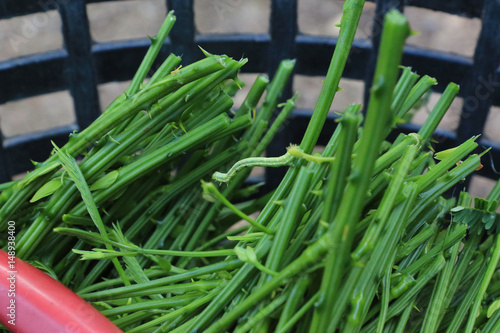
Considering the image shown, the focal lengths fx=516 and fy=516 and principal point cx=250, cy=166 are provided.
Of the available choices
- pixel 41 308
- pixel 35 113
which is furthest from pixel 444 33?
pixel 41 308

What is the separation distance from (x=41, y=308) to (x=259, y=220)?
0.49 feet

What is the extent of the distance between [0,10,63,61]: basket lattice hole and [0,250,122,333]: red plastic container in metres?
0.29

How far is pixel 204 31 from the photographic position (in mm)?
783

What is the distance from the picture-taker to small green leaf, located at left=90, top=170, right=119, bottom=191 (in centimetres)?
38

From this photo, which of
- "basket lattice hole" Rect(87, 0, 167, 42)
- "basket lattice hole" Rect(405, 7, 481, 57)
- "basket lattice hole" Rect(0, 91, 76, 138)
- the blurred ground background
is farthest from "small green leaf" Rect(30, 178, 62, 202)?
"basket lattice hole" Rect(405, 7, 481, 57)

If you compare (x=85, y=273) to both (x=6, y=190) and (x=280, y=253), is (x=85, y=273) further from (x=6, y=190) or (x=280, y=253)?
(x=280, y=253)

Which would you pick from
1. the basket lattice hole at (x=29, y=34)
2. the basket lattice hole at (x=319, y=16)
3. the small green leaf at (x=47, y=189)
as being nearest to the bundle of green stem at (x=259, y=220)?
the small green leaf at (x=47, y=189)

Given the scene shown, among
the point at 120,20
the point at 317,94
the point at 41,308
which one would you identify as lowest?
the point at 41,308

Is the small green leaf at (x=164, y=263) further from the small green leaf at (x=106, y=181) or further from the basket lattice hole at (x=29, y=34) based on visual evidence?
the basket lattice hole at (x=29, y=34)

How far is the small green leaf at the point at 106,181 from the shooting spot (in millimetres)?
382

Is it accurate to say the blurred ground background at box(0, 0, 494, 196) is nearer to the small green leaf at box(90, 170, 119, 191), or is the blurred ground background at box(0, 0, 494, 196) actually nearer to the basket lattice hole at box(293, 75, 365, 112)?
the basket lattice hole at box(293, 75, 365, 112)

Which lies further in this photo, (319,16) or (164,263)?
(319,16)

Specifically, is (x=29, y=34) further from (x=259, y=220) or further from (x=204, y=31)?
(x=259, y=220)

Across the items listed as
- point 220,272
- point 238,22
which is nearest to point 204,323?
point 220,272
